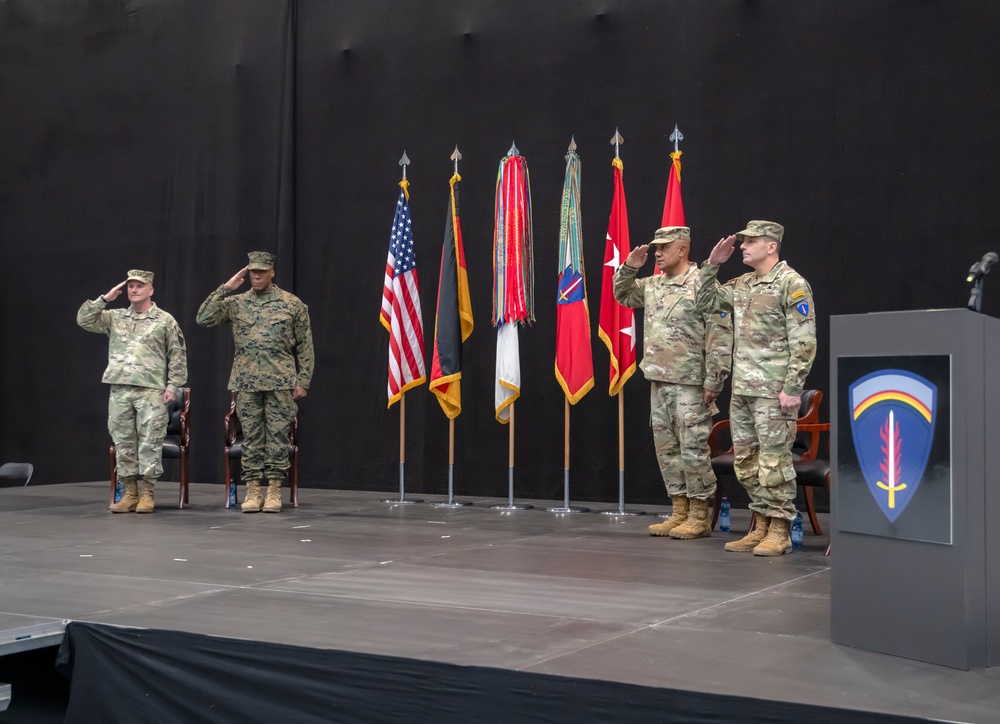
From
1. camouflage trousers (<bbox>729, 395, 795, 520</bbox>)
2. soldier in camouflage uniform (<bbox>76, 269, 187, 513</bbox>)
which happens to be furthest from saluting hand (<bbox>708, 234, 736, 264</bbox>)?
soldier in camouflage uniform (<bbox>76, 269, 187, 513</bbox>)

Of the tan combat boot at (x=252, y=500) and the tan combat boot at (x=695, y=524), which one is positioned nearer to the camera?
the tan combat boot at (x=695, y=524)

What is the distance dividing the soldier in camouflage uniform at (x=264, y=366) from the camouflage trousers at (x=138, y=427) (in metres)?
0.47

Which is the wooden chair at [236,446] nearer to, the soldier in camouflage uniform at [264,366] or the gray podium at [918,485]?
the soldier in camouflage uniform at [264,366]

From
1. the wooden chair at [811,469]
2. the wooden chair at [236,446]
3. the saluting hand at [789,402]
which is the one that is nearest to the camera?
the saluting hand at [789,402]

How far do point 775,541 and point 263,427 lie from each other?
3.29 metres

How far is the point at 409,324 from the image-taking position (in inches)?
286

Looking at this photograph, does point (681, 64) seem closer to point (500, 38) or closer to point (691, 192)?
point (691, 192)

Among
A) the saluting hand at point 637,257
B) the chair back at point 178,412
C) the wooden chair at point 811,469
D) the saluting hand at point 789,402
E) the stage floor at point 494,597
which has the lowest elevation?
the stage floor at point 494,597

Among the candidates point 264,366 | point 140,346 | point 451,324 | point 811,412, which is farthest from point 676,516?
point 140,346

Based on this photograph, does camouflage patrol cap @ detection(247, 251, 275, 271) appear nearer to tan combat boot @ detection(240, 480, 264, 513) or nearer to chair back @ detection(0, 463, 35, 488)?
tan combat boot @ detection(240, 480, 264, 513)

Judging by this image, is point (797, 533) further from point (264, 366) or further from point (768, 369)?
point (264, 366)

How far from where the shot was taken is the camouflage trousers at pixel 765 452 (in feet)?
15.6

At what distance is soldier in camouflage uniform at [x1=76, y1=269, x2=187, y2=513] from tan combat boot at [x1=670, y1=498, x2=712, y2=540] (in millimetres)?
3045

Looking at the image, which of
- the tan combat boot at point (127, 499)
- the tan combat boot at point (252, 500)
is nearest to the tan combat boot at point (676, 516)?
the tan combat boot at point (252, 500)
